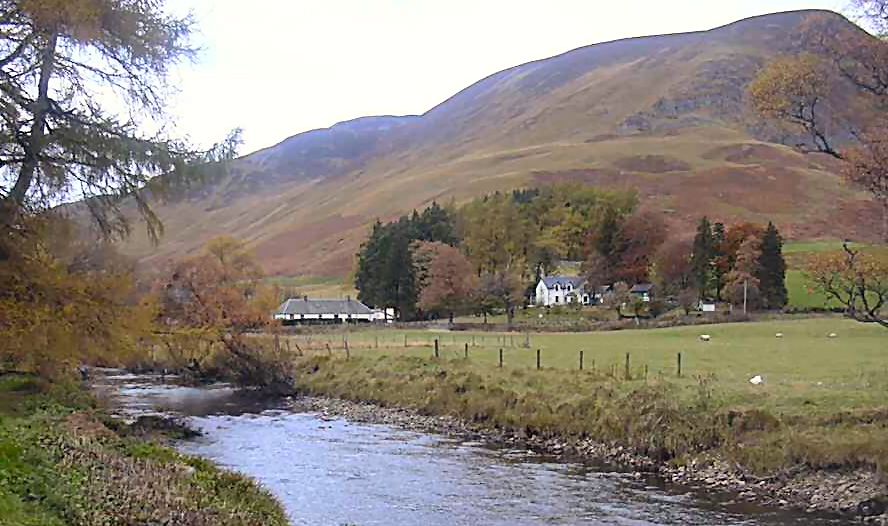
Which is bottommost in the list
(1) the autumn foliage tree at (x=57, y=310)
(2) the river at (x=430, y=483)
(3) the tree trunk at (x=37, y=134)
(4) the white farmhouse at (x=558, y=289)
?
(2) the river at (x=430, y=483)

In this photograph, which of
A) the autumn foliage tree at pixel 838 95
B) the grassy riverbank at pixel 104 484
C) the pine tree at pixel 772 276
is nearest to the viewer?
the grassy riverbank at pixel 104 484

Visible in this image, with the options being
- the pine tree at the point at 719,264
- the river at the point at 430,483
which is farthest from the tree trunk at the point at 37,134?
the pine tree at the point at 719,264

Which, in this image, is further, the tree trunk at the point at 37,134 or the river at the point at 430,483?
the river at the point at 430,483

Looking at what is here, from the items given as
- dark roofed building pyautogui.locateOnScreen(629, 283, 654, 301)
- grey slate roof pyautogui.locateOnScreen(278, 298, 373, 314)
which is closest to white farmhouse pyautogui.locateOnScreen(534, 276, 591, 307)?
dark roofed building pyautogui.locateOnScreen(629, 283, 654, 301)

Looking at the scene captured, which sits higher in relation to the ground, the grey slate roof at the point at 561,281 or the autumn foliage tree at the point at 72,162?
the autumn foliage tree at the point at 72,162

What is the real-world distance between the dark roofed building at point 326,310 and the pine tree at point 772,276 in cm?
4143

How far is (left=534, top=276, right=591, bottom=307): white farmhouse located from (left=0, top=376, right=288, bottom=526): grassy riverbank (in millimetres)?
91805

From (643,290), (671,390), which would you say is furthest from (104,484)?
(643,290)

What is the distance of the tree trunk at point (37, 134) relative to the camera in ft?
55.4

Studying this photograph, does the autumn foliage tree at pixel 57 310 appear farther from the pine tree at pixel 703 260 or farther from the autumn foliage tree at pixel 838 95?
the pine tree at pixel 703 260

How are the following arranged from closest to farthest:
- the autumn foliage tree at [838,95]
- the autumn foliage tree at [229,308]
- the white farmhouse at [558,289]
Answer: the autumn foliage tree at [838,95] → the autumn foliage tree at [229,308] → the white farmhouse at [558,289]

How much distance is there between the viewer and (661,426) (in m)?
27.0

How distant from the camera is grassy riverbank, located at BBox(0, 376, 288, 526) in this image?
923 centimetres

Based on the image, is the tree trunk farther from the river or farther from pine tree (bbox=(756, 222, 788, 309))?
pine tree (bbox=(756, 222, 788, 309))
